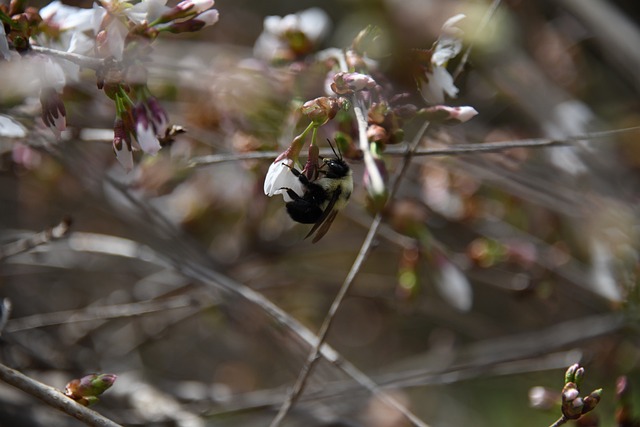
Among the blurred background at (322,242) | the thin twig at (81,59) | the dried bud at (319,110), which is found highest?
the thin twig at (81,59)

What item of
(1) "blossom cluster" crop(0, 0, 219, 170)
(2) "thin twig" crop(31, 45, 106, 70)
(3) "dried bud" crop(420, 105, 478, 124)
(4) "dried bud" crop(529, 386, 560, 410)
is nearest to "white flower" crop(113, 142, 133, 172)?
(1) "blossom cluster" crop(0, 0, 219, 170)

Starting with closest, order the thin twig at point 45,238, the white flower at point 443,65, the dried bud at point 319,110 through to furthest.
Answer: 1. the dried bud at point 319,110
2. the white flower at point 443,65
3. the thin twig at point 45,238

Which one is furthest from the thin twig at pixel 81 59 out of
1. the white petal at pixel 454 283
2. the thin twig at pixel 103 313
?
the white petal at pixel 454 283

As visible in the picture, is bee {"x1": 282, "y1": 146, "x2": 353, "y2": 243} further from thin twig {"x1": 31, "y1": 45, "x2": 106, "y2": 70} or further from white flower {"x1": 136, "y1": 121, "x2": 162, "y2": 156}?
thin twig {"x1": 31, "y1": 45, "x2": 106, "y2": 70}

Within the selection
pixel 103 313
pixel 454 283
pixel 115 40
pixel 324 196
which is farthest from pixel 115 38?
pixel 454 283

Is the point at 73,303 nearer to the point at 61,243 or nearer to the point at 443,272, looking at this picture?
the point at 61,243

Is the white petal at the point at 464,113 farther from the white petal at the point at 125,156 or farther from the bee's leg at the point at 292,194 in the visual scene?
the white petal at the point at 125,156
